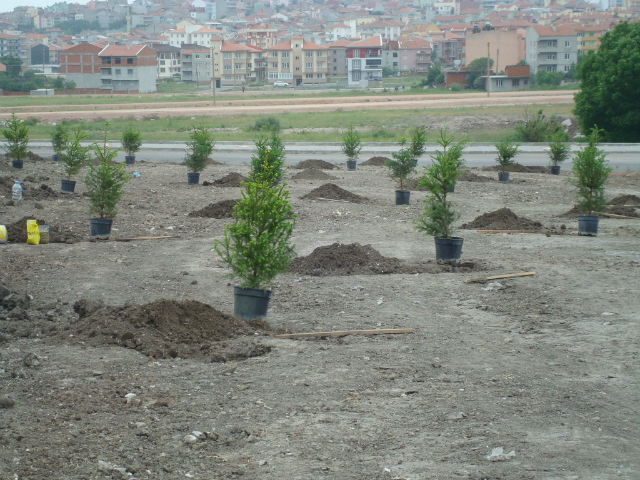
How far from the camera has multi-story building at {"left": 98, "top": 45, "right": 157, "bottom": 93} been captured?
10450 centimetres

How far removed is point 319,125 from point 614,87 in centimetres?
2080

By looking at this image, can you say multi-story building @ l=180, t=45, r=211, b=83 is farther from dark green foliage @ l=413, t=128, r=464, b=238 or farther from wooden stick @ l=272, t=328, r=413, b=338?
wooden stick @ l=272, t=328, r=413, b=338

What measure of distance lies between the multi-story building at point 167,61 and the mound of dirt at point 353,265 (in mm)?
148127

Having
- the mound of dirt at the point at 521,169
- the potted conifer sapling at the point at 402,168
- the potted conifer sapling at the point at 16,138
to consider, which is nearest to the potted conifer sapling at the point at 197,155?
the potted conifer sapling at the point at 16,138

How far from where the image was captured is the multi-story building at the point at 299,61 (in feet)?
421

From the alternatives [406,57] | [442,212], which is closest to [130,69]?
[406,57]

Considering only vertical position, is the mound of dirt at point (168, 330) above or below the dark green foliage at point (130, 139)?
below

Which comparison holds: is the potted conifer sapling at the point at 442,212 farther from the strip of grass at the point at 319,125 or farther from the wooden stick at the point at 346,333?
the strip of grass at the point at 319,125

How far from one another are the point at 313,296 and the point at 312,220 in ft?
18.4

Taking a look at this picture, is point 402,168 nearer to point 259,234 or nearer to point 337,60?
point 259,234

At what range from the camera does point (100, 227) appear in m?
11.7

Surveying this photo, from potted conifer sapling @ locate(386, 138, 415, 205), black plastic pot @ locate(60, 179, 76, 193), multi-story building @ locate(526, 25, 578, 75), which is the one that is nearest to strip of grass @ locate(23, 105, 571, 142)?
black plastic pot @ locate(60, 179, 76, 193)

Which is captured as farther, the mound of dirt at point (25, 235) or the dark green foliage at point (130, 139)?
the dark green foliage at point (130, 139)

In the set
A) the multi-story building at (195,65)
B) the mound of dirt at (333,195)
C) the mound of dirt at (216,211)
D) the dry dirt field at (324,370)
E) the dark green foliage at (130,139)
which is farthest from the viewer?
the multi-story building at (195,65)
